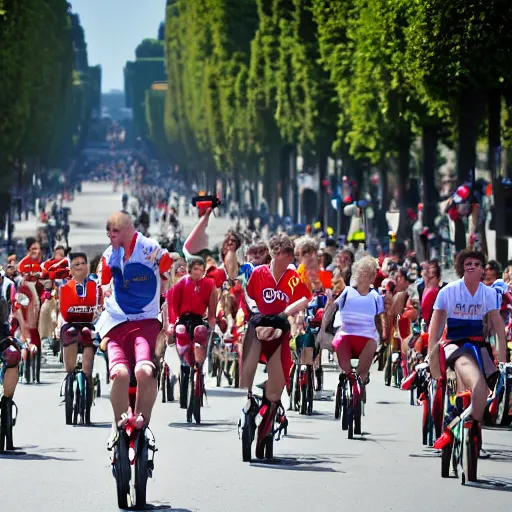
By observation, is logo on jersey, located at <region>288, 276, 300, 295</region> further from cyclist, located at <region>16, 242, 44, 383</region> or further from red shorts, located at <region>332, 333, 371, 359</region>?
cyclist, located at <region>16, 242, 44, 383</region>

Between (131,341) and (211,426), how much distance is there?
5.05 meters

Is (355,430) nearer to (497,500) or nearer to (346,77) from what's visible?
(497,500)

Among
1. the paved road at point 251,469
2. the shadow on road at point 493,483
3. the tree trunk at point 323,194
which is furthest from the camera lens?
the tree trunk at point 323,194

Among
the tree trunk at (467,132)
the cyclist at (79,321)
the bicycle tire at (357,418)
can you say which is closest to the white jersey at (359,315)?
the bicycle tire at (357,418)

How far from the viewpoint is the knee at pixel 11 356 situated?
14.0 m

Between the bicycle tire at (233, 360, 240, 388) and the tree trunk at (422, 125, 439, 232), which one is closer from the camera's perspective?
the bicycle tire at (233, 360, 240, 388)

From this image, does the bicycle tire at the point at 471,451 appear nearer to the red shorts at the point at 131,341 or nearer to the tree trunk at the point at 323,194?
the red shorts at the point at 131,341

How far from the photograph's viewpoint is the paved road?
461 inches

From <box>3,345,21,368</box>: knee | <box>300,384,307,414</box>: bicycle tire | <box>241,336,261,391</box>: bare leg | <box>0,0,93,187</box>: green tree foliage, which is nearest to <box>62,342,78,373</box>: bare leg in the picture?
<box>300,384,307,414</box>: bicycle tire

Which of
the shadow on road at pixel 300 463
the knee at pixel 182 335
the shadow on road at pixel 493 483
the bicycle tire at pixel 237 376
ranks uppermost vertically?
the knee at pixel 182 335

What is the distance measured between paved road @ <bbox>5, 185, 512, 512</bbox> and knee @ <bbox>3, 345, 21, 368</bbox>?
2.17 ft

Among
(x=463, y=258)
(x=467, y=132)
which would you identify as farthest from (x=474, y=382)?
(x=467, y=132)

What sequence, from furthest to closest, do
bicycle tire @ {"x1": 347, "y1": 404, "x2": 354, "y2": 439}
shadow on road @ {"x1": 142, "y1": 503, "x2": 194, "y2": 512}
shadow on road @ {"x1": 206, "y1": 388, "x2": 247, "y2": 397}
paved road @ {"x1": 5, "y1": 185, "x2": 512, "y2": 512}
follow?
shadow on road @ {"x1": 206, "y1": 388, "x2": 247, "y2": 397}, bicycle tire @ {"x1": 347, "y1": 404, "x2": 354, "y2": 439}, paved road @ {"x1": 5, "y1": 185, "x2": 512, "y2": 512}, shadow on road @ {"x1": 142, "y1": 503, "x2": 194, "y2": 512}

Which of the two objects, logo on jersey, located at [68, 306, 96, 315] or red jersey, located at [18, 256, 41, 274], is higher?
red jersey, located at [18, 256, 41, 274]
